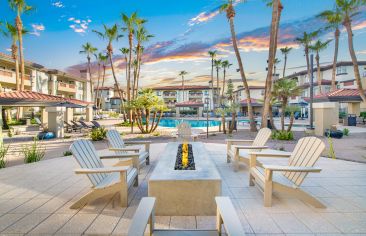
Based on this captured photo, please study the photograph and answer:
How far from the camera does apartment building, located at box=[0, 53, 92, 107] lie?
2327cm

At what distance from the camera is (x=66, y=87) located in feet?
109

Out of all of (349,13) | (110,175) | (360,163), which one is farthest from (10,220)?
(349,13)

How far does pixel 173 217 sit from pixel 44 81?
32.8 metres

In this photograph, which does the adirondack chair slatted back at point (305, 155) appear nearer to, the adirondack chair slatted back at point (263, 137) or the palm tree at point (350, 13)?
the adirondack chair slatted back at point (263, 137)

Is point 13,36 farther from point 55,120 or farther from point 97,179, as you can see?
point 97,179

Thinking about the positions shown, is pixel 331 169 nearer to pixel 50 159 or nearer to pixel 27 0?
pixel 50 159

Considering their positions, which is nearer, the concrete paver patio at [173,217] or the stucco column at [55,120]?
the concrete paver patio at [173,217]

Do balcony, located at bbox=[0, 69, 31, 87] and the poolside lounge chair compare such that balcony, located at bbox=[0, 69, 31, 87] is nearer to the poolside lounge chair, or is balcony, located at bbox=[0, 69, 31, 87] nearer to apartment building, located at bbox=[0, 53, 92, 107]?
apartment building, located at bbox=[0, 53, 92, 107]

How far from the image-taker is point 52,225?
3146 millimetres

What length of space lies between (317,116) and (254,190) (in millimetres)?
12284

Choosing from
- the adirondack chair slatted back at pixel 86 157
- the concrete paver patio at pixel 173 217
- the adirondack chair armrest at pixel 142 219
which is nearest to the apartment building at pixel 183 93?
the concrete paver patio at pixel 173 217

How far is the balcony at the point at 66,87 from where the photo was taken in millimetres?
31634

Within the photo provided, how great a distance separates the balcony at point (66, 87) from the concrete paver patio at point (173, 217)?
2985 cm

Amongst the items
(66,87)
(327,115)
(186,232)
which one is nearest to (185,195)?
(186,232)
